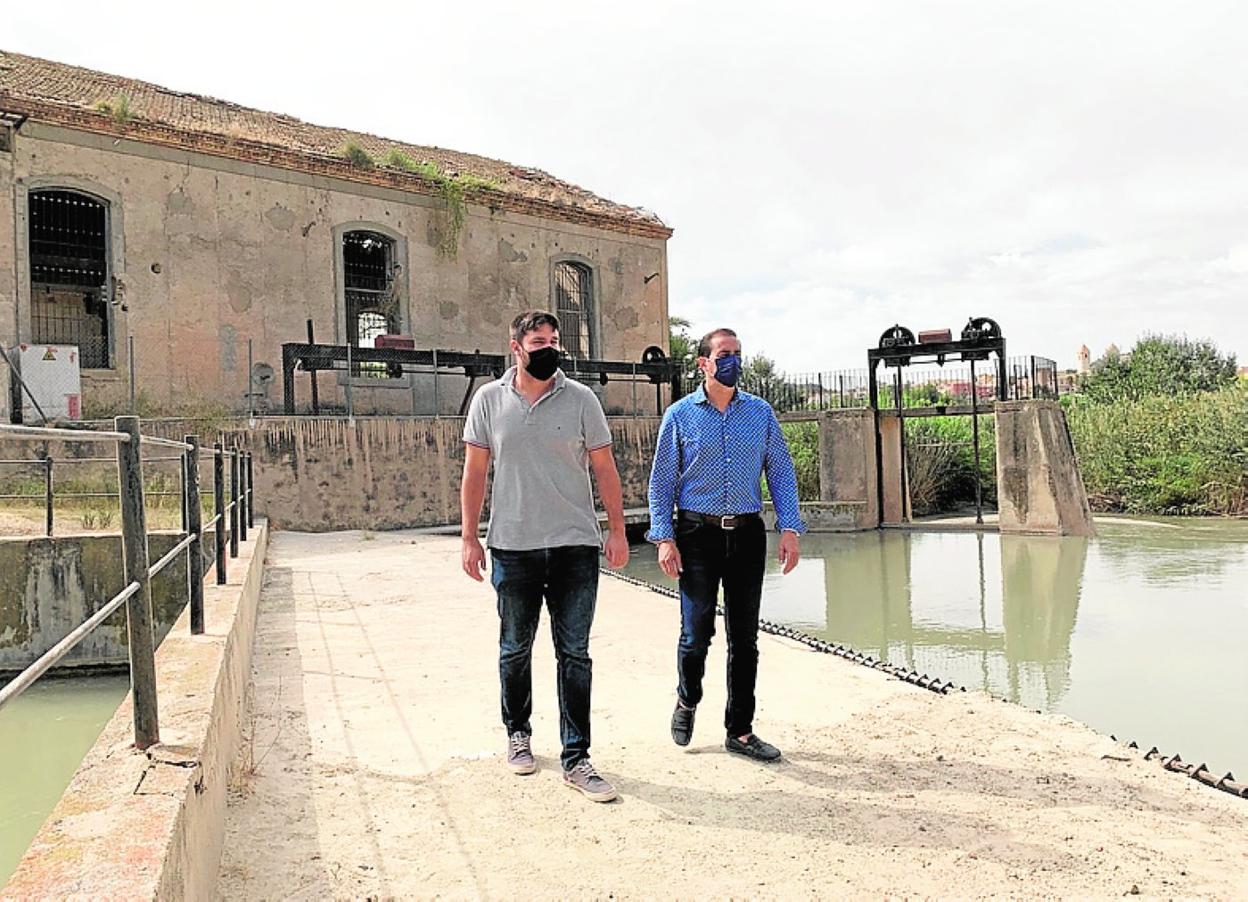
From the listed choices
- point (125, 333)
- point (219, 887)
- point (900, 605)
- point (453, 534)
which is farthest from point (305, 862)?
point (125, 333)

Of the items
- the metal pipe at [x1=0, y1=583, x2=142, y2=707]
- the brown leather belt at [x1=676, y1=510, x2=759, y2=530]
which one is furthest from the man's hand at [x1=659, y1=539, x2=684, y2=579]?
the metal pipe at [x1=0, y1=583, x2=142, y2=707]

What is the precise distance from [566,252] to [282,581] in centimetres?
1402

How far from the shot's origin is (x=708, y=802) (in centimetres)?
330

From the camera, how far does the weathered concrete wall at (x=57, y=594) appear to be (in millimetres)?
9555

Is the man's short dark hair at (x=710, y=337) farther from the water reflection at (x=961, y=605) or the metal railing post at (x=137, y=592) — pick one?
the water reflection at (x=961, y=605)

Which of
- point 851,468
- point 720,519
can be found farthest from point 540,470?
point 851,468

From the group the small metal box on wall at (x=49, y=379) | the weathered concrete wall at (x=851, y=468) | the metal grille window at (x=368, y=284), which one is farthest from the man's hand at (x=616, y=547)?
the weathered concrete wall at (x=851, y=468)

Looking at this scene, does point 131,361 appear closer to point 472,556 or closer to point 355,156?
point 355,156

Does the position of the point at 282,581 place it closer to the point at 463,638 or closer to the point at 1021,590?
the point at 463,638

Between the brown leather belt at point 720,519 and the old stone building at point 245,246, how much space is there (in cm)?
1407

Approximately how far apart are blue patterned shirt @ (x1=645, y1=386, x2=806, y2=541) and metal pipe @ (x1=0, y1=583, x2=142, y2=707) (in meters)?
1.87

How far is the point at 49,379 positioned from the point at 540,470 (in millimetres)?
13897

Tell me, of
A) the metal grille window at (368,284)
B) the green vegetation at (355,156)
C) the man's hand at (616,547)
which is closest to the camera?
the man's hand at (616,547)

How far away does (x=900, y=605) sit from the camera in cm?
1101
